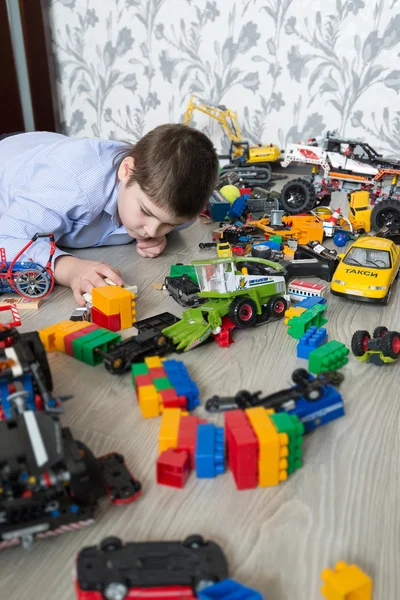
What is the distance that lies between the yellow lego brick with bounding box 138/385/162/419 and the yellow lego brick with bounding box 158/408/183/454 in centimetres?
3

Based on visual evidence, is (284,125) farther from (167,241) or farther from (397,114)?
(167,241)

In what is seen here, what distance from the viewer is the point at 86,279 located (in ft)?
3.16

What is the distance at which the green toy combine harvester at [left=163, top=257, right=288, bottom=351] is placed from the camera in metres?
0.81

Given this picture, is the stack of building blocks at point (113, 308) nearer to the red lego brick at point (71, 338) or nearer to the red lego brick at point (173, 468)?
the red lego brick at point (71, 338)

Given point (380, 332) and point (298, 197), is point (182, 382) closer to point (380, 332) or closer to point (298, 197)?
point (380, 332)

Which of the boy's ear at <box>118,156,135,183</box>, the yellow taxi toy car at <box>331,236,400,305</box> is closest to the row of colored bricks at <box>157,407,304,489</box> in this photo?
the yellow taxi toy car at <box>331,236,400,305</box>

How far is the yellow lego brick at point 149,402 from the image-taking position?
25.1 inches

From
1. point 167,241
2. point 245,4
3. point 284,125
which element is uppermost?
point 245,4

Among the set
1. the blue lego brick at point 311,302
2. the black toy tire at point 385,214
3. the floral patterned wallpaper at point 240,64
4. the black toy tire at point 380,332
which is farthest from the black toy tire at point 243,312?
the floral patterned wallpaper at point 240,64

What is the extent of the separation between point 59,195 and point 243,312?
1.67 feet

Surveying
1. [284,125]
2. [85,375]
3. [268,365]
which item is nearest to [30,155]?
[85,375]

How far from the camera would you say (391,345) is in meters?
0.74

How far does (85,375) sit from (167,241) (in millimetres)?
661

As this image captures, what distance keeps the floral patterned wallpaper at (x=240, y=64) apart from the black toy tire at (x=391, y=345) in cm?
149
